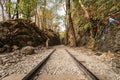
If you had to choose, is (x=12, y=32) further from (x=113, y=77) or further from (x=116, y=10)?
(x=113, y=77)

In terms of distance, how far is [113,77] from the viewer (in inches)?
172

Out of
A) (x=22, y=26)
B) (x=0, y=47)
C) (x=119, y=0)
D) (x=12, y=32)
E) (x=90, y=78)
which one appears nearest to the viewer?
(x=90, y=78)

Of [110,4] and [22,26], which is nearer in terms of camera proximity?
[110,4]

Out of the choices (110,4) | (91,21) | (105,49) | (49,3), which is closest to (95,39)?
(91,21)

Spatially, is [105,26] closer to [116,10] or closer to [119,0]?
[116,10]

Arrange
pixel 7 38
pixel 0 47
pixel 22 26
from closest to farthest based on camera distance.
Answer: pixel 0 47 < pixel 7 38 < pixel 22 26

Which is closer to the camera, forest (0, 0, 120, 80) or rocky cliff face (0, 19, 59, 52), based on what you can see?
forest (0, 0, 120, 80)

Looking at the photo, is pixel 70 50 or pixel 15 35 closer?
pixel 70 50

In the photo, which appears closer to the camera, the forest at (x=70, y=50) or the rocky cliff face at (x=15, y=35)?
the forest at (x=70, y=50)

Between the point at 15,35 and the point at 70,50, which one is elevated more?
the point at 15,35

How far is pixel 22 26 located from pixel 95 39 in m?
8.72

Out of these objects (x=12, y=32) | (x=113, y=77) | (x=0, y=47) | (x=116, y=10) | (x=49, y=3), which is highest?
(x=49, y=3)

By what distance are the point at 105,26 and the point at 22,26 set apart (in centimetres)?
971

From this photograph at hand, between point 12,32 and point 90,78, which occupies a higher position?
point 12,32
